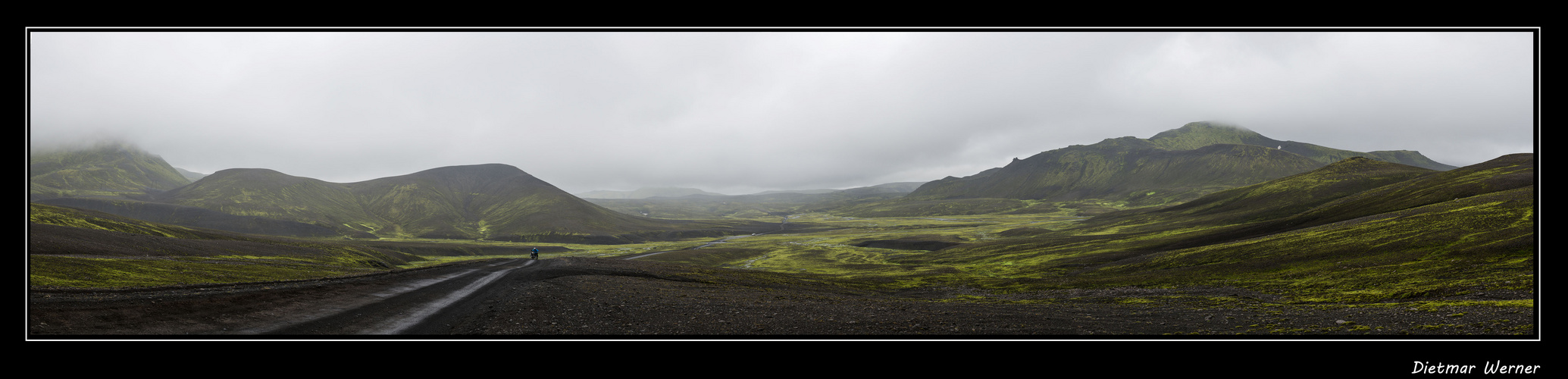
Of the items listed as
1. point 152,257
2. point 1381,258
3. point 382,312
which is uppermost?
point 1381,258

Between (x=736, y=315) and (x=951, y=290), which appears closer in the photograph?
(x=736, y=315)

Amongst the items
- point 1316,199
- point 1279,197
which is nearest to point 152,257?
point 1316,199

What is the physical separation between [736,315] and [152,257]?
74723 mm

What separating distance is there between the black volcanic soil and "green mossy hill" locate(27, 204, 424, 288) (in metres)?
4.64

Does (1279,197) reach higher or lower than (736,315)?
higher

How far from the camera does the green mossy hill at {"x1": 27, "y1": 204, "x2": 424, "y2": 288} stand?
32.6 meters

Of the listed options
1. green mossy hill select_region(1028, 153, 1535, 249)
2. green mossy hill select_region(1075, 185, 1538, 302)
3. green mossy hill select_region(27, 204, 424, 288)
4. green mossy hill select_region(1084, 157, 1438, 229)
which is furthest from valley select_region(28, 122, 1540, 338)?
green mossy hill select_region(1084, 157, 1438, 229)

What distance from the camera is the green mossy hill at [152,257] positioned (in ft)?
107

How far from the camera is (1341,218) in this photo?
2456 inches

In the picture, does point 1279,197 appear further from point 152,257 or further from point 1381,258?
point 152,257

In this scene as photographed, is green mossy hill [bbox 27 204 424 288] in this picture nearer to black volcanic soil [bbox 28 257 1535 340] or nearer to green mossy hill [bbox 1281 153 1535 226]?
black volcanic soil [bbox 28 257 1535 340]

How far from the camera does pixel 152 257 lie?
54.8 metres

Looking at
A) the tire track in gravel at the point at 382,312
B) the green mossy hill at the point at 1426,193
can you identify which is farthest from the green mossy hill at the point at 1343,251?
the tire track in gravel at the point at 382,312
